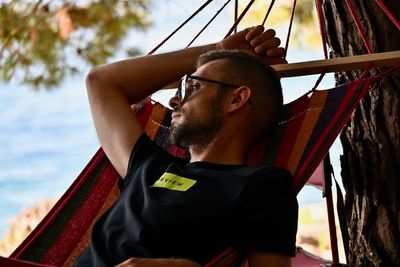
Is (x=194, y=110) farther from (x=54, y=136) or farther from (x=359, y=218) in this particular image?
(x=54, y=136)

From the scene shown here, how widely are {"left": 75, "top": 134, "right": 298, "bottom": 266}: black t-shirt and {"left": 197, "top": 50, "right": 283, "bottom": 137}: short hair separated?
21cm

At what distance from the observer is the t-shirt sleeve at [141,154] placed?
228cm

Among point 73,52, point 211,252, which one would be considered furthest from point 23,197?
point 211,252

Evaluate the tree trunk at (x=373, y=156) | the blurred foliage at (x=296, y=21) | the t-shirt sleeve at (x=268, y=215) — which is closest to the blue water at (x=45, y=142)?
the blurred foliage at (x=296, y=21)

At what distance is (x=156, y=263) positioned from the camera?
6.09 feet

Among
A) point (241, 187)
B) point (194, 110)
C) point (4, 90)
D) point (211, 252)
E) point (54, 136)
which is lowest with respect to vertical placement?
point (211, 252)

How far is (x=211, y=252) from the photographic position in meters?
1.99

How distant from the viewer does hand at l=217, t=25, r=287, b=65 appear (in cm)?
247

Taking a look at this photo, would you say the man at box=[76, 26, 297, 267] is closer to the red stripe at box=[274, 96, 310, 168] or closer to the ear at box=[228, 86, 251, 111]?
the ear at box=[228, 86, 251, 111]

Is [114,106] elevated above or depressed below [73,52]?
below

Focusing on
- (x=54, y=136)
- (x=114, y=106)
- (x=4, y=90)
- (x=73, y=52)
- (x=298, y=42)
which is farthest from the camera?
(x=4, y=90)

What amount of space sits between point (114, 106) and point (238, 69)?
379 millimetres

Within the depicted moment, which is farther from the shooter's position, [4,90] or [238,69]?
[4,90]

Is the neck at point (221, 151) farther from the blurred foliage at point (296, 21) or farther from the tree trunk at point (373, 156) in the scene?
the blurred foliage at point (296, 21)
